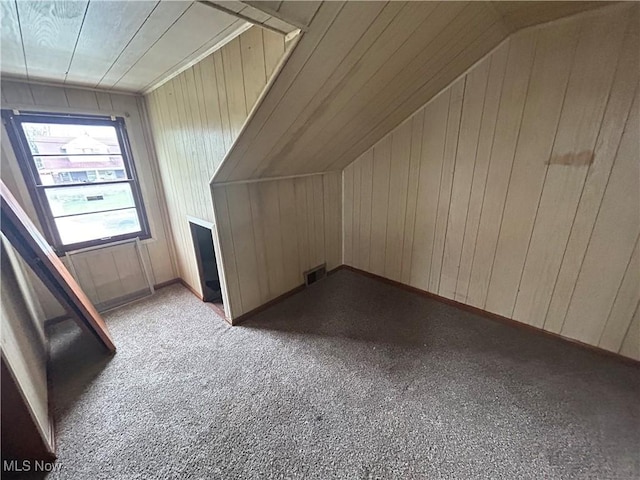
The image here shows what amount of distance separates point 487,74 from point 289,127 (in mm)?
1424

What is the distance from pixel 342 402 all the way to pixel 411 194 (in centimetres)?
178

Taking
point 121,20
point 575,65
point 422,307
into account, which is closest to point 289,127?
point 121,20

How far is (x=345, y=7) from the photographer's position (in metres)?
1.02

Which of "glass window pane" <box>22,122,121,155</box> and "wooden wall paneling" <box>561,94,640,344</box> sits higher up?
"glass window pane" <box>22,122,121,155</box>

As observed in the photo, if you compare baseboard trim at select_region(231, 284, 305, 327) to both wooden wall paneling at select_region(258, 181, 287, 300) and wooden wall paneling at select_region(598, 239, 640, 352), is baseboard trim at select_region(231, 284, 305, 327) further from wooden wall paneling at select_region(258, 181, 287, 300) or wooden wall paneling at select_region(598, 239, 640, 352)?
wooden wall paneling at select_region(598, 239, 640, 352)

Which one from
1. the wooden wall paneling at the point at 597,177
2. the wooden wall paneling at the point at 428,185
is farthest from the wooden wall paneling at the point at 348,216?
the wooden wall paneling at the point at 597,177

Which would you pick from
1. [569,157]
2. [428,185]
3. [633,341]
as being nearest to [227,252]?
[428,185]

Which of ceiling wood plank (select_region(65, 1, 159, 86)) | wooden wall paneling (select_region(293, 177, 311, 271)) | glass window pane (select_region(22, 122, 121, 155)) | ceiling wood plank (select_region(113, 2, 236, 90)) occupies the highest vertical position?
ceiling wood plank (select_region(113, 2, 236, 90))

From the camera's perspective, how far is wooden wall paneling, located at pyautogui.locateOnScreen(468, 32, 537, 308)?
5.47 feet

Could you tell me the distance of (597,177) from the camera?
61.8 inches

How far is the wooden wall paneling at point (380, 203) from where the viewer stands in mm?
2506

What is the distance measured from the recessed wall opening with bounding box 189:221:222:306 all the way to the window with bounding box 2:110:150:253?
733 mm

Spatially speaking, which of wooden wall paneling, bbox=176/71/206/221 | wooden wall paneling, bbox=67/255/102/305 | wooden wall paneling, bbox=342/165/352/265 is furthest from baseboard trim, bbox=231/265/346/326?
wooden wall paneling, bbox=67/255/102/305

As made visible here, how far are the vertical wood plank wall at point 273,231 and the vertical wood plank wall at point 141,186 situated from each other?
1.22 m
